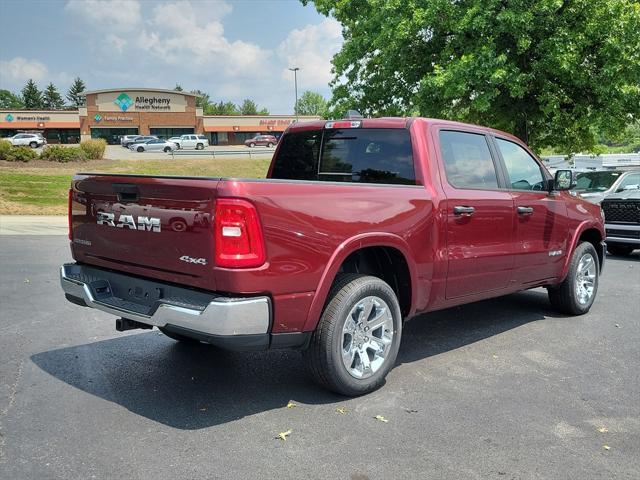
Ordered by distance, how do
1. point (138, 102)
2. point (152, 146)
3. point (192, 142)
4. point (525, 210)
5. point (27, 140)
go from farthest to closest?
point (138, 102)
point (192, 142)
point (27, 140)
point (152, 146)
point (525, 210)

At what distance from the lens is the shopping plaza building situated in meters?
70.8

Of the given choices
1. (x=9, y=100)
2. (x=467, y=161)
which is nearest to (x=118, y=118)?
(x=467, y=161)

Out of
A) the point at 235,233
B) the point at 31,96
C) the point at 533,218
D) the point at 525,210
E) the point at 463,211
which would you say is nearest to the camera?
the point at 235,233

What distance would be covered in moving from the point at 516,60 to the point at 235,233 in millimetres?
14292

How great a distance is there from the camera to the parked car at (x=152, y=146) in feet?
177

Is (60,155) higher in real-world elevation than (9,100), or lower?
lower

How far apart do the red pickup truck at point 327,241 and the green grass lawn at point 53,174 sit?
14041mm

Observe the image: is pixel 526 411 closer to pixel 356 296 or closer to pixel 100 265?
pixel 356 296

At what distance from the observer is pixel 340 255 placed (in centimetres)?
403

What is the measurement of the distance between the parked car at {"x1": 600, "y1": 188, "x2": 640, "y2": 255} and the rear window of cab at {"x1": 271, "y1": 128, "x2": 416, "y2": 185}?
26.9ft

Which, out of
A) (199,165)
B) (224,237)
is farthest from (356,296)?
(199,165)

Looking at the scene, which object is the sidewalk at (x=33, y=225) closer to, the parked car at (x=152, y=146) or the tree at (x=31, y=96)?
the parked car at (x=152, y=146)

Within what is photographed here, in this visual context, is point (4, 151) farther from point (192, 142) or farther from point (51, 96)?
point (51, 96)

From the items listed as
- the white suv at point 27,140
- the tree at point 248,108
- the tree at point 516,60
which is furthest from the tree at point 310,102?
the tree at point 516,60
